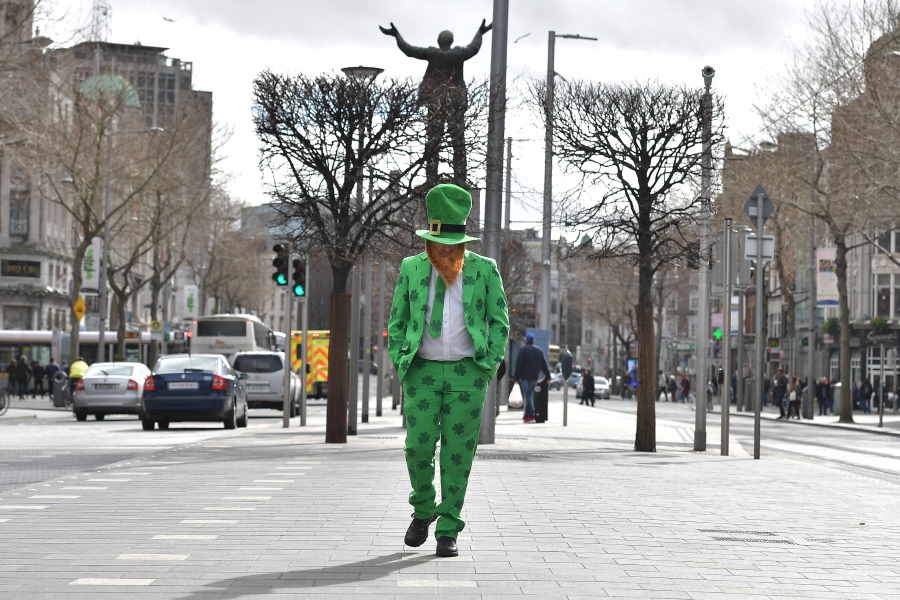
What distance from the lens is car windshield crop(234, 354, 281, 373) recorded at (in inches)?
1671

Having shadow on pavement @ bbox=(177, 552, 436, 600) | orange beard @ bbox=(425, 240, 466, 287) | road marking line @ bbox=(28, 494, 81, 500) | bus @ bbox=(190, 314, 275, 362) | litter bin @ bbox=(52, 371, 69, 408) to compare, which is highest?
bus @ bbox=(190, 314, 275, 362)

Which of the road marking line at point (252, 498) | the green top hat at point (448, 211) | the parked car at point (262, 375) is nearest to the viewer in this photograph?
the green top hat at point (448, 211)

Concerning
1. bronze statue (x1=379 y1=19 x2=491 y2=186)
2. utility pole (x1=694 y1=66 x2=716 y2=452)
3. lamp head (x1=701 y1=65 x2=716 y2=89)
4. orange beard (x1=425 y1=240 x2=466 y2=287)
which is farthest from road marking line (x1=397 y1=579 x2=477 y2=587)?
lamp head (x1=701 y1=65 x2=716 y2=89)

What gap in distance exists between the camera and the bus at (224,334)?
6131 centimetres

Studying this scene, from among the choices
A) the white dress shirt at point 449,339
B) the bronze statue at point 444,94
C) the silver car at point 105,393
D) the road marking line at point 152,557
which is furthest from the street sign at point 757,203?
the silver car at point 105,393

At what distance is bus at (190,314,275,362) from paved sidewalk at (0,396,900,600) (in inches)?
1662

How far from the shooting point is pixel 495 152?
80.1 ft

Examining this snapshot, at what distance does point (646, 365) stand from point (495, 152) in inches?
144

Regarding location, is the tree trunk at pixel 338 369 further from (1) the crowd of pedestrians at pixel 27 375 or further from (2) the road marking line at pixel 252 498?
(1) the crowd of pedestrians at pixel 27 375

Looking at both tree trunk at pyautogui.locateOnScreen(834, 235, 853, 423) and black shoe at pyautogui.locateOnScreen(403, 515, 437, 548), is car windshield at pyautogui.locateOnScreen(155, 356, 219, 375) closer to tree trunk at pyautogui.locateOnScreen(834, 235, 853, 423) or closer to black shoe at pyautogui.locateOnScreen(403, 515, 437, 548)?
black shoe at pyautogui.locateOnScreen(403, 515, 437, 548)

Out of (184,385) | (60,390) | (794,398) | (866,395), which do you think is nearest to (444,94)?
(184,385)

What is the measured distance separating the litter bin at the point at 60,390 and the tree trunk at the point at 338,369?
2649cm

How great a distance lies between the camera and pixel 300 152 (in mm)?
24953

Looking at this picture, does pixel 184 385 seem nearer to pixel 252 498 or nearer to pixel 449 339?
pixel 252 498
